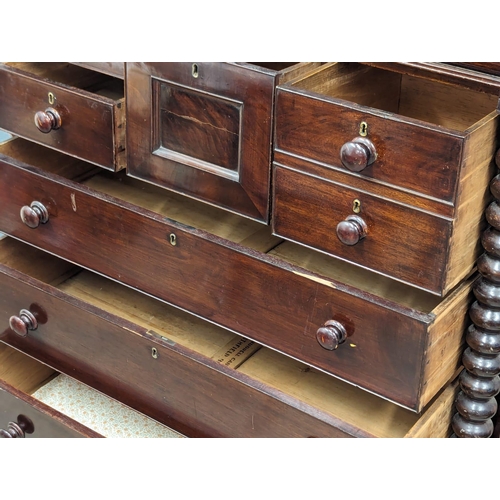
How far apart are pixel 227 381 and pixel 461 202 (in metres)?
0.43

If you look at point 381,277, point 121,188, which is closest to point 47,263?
point 121,188

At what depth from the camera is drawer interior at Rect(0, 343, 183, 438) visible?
1.57m

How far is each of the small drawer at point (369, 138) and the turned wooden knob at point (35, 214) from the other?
0.48 m

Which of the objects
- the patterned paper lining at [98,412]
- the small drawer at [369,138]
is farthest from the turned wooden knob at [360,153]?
the patterned paper lining at [98,412]

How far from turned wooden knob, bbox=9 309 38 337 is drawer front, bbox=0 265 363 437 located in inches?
0.4

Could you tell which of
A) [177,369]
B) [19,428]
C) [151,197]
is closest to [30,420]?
[19,428]

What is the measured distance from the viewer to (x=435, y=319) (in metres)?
1.13

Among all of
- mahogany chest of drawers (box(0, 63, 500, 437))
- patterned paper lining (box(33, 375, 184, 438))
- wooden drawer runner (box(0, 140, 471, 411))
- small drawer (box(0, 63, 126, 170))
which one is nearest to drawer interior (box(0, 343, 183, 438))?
patterned paper lining (box(33, 375, 184, 438))

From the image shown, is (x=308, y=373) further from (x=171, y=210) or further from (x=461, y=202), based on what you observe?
(x=461, y=202)

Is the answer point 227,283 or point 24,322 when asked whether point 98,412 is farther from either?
point 227,283

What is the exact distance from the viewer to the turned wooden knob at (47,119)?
1412mm

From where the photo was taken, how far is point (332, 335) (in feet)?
3.93

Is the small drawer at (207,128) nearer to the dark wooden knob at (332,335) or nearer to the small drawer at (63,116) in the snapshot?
the small drawer at (63,116)

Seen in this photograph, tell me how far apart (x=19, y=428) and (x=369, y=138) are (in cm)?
78
